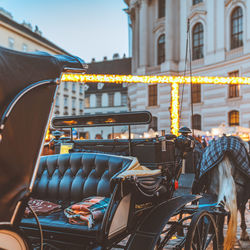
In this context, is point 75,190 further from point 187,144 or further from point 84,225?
point 187,144

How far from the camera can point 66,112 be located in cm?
4553

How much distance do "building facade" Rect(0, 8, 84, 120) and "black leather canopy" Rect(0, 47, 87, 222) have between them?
1210 inches

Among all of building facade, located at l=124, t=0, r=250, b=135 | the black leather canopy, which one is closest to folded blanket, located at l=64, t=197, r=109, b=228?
the black leather canopy

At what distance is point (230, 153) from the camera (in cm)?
456

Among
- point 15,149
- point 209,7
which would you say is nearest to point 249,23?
point 209,7

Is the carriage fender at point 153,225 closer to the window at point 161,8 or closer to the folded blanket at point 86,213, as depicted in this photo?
the folded blanket at point 86,213

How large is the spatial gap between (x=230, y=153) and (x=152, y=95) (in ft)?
74.5

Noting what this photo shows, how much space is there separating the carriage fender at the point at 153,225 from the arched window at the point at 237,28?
69.8 feet

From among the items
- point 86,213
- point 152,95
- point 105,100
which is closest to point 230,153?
point 86,213

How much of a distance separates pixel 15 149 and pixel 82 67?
0.75 metres

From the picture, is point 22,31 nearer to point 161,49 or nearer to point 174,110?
point 161,49

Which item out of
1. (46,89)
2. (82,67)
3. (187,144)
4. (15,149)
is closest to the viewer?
(15,149)

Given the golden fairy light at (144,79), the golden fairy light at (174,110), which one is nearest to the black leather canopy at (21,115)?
the golden fairy light at (174,110)

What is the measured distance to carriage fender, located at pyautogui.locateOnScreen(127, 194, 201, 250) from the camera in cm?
277
